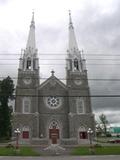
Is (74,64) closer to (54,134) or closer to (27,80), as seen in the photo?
(27,80)

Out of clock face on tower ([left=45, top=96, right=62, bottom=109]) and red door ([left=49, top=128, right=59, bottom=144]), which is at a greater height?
clock face on tower ([left=45, top=96, right=62, bottom=109])

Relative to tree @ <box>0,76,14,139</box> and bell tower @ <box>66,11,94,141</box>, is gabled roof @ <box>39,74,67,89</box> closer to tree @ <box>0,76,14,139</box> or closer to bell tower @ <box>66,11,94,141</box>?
bell tower @ <box>66,11,94,141</box>

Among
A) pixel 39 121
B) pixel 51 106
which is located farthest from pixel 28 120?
pixel 51 106

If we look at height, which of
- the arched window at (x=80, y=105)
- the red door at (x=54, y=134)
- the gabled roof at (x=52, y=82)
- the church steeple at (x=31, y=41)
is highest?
the church steeple at (x=31, y=41)

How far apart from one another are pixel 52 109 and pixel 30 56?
12.9 meters

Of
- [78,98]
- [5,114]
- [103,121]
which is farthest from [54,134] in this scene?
[103,121]

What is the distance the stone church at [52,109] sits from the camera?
45506mm

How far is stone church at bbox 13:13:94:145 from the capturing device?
45506 millimetres

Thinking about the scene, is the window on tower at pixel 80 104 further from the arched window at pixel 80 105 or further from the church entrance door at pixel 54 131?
the church entrance door at pixel 54 131

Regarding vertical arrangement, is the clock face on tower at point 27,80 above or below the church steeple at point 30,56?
below

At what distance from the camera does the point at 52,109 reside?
4800 centimetres

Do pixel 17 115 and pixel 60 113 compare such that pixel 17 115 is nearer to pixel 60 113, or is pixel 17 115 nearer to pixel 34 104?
pixel 34 104

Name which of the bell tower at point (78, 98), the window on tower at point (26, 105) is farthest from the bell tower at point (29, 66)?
the bell tower at point (78, 98)

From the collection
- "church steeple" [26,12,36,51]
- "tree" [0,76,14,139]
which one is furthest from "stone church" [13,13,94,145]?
"church steeple" [26,12,36,51]
